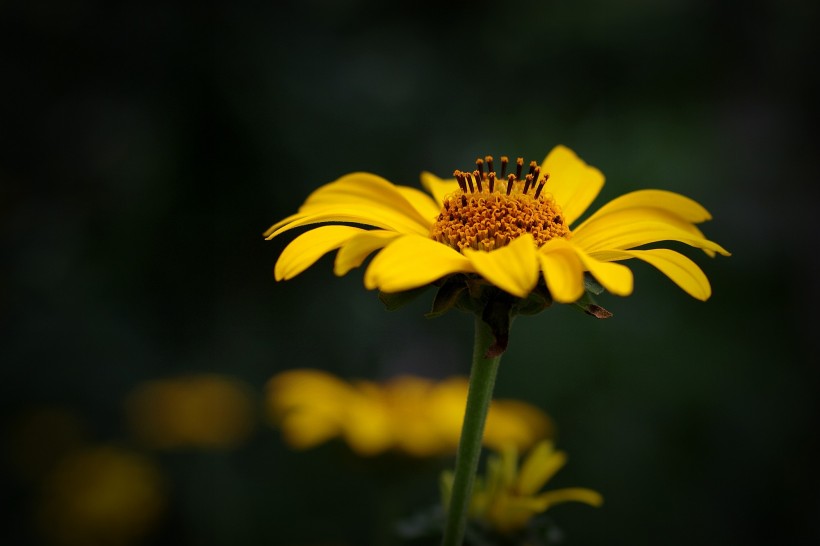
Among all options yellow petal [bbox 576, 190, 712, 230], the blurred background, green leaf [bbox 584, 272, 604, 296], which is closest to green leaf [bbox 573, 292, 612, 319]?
green leaf [bbox 584, 272, 604, 296]

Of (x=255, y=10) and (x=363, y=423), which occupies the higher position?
(x=255, y=10)

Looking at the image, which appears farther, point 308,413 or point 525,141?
point 525,141

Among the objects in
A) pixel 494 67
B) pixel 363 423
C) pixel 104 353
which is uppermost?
pixel 494 67

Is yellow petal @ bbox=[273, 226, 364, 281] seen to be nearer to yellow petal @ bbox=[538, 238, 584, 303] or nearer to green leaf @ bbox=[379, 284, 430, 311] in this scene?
green leaf @ bbox=[379, 284, 430, 311]

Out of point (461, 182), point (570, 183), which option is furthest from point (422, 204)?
point (570, 183)

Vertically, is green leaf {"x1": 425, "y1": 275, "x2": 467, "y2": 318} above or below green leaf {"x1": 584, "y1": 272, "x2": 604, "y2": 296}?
below

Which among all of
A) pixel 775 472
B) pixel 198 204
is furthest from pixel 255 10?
pixel 775 472

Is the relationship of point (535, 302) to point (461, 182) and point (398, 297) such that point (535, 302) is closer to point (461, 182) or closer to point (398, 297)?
point (398, 297)

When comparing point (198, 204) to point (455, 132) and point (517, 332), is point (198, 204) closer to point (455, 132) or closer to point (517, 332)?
point (455, 132)
